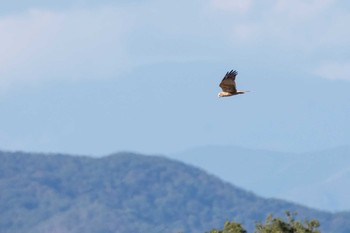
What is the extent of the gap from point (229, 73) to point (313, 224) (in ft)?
74.0

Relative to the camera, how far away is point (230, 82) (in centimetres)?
4522

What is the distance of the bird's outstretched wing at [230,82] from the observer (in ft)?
148

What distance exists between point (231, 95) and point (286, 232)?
21.4 m

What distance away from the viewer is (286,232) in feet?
215

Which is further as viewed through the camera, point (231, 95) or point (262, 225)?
point (262, 225)

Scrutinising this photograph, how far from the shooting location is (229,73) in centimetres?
4519

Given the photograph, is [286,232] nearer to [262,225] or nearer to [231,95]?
[262,225]

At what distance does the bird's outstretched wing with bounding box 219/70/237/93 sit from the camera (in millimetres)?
45084

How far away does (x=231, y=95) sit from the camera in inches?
1772

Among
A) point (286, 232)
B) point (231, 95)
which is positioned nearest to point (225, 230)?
point (286, 232)

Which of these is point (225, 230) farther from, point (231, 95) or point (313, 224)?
point (231, 95)

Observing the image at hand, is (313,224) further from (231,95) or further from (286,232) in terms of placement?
(231,95)

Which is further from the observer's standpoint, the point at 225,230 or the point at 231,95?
the point at 225,230

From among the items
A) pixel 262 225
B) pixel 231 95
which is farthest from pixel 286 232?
pixel 231 95
